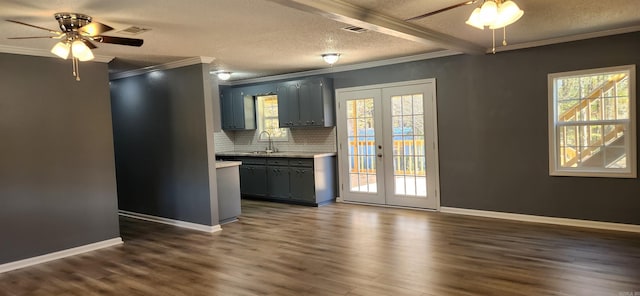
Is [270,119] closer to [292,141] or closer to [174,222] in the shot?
[292,141]

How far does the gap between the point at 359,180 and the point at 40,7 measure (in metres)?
5.01

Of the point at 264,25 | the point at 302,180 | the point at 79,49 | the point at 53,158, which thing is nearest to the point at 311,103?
the point at 302,180

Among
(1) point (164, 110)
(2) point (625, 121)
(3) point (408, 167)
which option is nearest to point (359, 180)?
(3) point (408, 167)

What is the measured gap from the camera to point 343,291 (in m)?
3.44

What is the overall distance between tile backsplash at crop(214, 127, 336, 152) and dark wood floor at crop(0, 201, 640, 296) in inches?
80.8

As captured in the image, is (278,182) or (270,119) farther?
(270,119)

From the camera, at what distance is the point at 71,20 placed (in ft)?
11.1

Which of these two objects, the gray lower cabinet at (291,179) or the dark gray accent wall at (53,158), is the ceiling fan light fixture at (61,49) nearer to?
the dark gray accent wall at (53,158)

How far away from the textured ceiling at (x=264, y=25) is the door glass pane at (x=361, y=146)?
1154 millimetres

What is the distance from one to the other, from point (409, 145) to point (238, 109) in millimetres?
3525

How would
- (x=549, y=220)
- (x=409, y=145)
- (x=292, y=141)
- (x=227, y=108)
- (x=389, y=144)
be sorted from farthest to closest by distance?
(x=227, y=108)
(x=292, y=141)
(x=389, y=144)
(x=409, y=145)
(x=549, y=220)

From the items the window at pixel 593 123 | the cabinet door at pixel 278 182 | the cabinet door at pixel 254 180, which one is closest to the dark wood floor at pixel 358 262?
the window at pixel 593 123

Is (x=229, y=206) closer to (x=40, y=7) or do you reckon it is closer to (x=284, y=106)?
(x=284, y=106)

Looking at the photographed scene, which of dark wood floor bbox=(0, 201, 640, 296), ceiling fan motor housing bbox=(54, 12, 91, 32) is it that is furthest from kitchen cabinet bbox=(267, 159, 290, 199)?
ceiling fan motor housing bbox=(54, 12, 91, 32)
